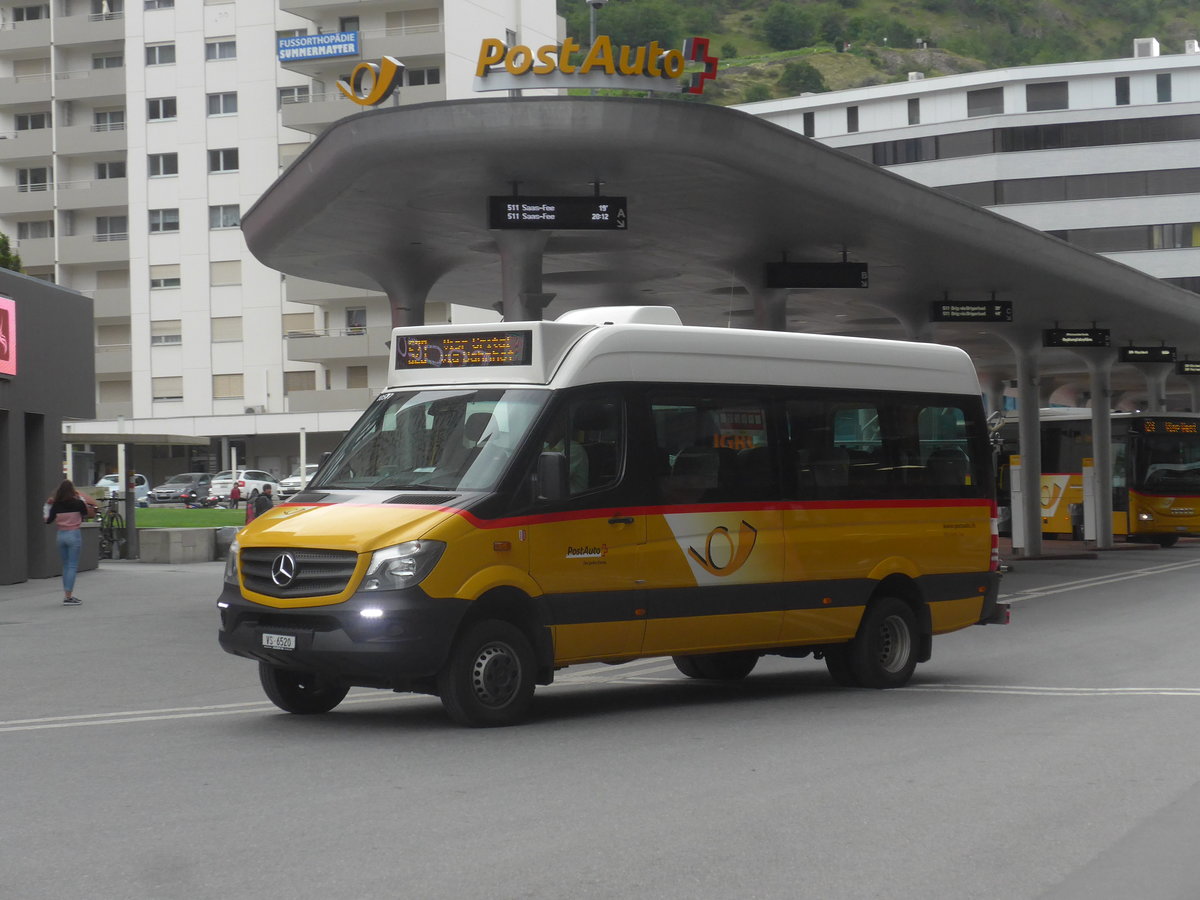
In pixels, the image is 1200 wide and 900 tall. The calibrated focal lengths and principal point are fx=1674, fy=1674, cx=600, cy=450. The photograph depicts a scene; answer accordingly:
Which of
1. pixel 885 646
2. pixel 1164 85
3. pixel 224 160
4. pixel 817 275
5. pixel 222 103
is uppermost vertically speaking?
Answer: pixel 1164 85

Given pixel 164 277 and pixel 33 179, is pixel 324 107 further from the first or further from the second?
pixel 33 179

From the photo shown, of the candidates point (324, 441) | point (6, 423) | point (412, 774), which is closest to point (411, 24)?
point (324, 441)

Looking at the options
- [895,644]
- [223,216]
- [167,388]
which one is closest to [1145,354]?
[895,644]

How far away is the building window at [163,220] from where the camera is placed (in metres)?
78.6

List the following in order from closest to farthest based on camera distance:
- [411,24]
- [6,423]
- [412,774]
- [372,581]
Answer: [412,774]
[372,581]
[6,423]
[411,24]

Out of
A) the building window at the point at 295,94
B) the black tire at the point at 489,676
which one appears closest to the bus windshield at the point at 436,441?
the black tire at the point at 489,676

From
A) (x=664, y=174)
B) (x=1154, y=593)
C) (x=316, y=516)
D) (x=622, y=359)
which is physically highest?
(x=664, y=174)

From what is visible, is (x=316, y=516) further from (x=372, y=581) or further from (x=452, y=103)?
(x=452, y=103)

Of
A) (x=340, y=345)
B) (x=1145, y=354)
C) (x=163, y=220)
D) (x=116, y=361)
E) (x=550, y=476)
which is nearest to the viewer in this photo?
(x=550, y=476)

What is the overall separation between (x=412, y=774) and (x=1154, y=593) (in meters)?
18.6

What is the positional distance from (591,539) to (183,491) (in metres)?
62.2

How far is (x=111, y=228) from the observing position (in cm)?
8075

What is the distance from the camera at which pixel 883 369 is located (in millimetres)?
13680

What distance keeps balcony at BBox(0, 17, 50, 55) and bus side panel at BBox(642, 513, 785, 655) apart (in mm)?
77020
